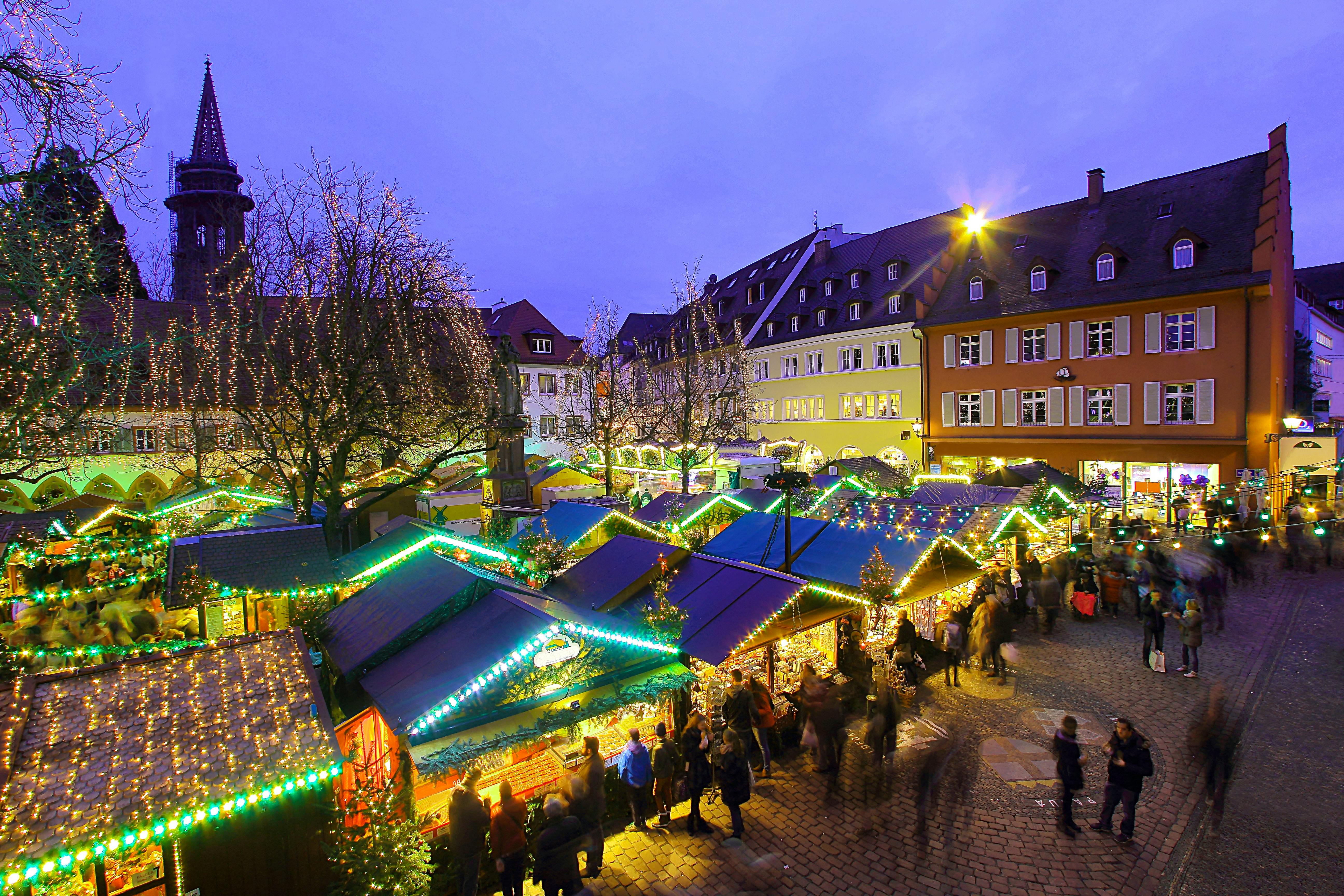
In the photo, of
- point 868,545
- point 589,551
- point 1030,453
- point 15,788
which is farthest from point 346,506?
point 1030,453

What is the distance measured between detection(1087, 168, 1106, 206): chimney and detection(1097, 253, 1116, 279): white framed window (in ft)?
16.0

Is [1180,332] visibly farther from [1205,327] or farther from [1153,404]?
[1153,404]

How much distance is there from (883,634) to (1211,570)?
687 cm

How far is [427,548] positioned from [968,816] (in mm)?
8008

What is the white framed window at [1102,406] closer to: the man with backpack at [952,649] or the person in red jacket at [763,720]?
the man with backpack at [952,649]

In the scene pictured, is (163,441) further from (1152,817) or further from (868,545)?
(1152,817)

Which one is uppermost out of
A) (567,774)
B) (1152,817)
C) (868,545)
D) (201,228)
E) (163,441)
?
(201,228)

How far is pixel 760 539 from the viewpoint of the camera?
1243cm

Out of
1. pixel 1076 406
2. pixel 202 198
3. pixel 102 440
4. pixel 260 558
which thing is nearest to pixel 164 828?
pixel 260 558

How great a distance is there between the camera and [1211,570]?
12742 millimetres

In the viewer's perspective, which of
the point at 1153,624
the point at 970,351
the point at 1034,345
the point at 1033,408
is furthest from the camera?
the point at 970,351

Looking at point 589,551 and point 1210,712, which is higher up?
point 589,551

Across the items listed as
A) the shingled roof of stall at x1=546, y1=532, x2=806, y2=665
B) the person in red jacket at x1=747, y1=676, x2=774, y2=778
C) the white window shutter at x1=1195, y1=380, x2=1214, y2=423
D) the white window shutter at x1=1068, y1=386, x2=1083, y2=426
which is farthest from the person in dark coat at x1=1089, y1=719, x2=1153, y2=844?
the white window shutter at x1=1068, y1=386, x2=1083, y2=426

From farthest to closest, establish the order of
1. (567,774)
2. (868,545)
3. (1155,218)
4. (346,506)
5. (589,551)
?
(1155,218)
(346,506)
(589,551)
(868,545)
(567,774)
